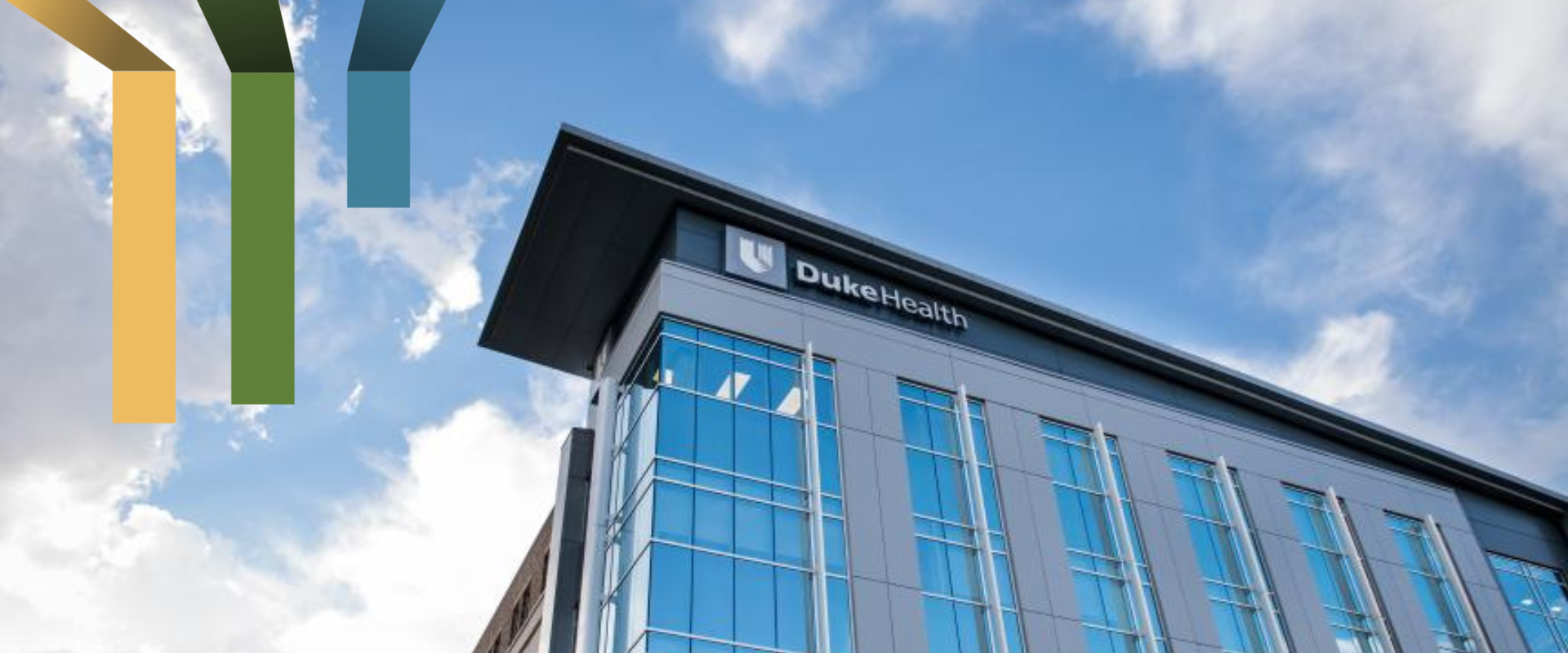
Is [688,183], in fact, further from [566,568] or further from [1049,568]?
[1049,568]

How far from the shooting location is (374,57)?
30.1ft

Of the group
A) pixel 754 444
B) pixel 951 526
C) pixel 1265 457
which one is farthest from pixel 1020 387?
pixel 1265 457

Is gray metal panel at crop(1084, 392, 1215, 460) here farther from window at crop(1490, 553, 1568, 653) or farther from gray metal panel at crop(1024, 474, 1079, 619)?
window at crop(1490, 553, 1568, 653)

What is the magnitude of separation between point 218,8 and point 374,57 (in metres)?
1.15

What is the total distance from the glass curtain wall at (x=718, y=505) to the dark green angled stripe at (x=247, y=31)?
14687 millimetres

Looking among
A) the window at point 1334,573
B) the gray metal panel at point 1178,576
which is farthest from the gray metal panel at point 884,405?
the window at point 1334,573

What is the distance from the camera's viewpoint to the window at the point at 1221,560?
28.7 metres

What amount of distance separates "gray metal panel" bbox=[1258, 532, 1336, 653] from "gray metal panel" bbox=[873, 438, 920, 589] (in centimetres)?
1137

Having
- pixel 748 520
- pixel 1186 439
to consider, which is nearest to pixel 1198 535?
pixel 1186 439

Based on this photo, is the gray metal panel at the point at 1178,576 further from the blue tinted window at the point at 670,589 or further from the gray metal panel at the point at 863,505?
the blue tinted window at the point at 670,589

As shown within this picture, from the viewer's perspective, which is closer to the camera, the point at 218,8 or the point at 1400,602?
the point at 218,8

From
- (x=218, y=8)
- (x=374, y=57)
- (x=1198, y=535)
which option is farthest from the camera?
(x=1198, y=535)

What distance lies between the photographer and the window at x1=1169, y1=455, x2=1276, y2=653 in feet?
94.1

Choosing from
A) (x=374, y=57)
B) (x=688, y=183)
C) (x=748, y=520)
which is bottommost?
(x=374, y=57)
